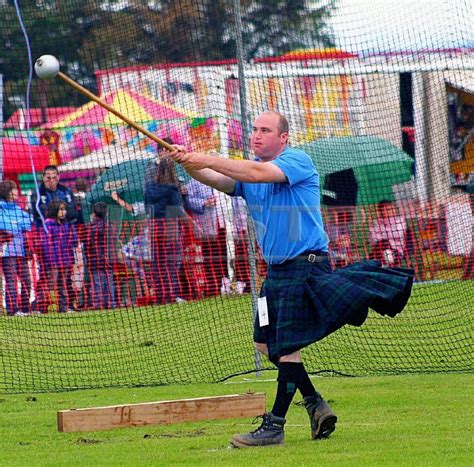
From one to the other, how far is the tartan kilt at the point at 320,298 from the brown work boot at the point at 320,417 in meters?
0.28

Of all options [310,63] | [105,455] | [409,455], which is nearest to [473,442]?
[409,455]

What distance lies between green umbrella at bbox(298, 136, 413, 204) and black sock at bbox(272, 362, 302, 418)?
565 centimetres

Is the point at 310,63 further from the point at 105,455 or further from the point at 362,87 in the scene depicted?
the point at 105,455

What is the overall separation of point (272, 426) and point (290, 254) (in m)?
0.81

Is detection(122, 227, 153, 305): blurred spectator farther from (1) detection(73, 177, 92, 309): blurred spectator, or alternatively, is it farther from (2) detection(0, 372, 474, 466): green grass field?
(2) detection(0, 372, 474, 466): green grass field

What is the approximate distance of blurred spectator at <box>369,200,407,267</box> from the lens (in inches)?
546

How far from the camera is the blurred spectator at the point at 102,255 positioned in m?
13.7

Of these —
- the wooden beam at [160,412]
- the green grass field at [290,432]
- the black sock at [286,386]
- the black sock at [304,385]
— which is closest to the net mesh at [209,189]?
the green grass field at [290,432]

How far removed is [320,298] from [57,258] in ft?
27.3

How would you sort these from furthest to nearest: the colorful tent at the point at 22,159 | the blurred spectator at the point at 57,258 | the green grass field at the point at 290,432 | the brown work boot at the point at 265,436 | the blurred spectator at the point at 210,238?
the colorful tent at the point at 22,159 → the blurred spectator at the point at 57,258 → the blurred spectator at the point at 210,238 → the brown work boot at the point at 265,436 → the green grass field at the point at 290,432

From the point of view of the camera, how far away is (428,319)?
1213 cm

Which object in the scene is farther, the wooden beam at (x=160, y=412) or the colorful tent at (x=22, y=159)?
the colorful tent at (x=22, y=159)

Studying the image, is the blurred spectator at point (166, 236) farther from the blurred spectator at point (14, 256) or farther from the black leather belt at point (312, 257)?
the black leather belt at point (312, 257)

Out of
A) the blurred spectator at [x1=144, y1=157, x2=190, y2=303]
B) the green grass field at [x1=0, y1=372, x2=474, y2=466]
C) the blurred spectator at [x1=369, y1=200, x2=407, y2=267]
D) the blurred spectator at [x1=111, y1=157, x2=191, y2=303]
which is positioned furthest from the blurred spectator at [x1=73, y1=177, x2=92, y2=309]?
the green grass field at [x1=0, y1=372, x2=474, y2=466]
